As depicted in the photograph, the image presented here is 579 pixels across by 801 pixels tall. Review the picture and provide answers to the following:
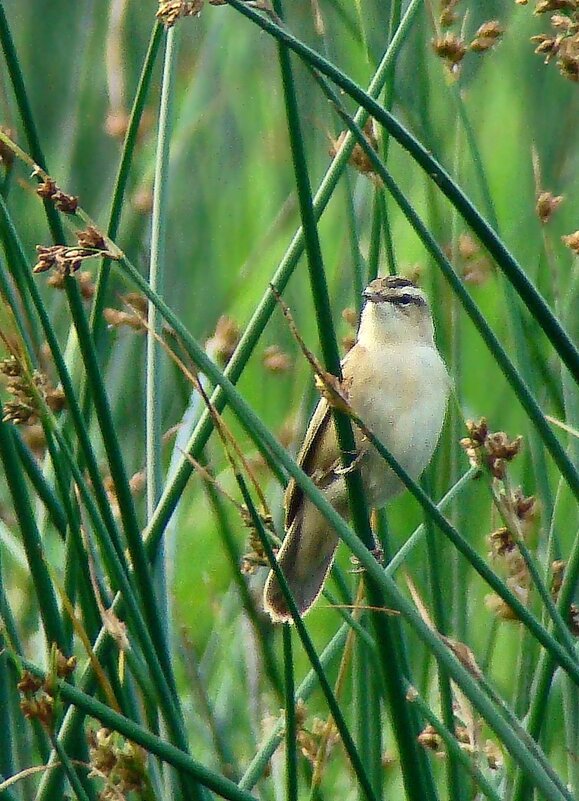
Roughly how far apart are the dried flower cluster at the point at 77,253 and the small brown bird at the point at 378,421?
100cm

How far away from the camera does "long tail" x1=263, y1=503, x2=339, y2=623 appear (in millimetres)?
2553

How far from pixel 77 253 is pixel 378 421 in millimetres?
1179

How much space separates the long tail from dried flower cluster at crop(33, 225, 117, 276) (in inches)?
45.1

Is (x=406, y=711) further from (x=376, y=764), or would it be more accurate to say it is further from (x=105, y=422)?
(x=105, y=422)

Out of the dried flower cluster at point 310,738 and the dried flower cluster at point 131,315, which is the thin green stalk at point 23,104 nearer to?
the dried flower cluster at point 131,315

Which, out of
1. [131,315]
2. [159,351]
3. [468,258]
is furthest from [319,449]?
[159,351]

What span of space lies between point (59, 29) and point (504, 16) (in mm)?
1449

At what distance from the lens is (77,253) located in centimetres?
146

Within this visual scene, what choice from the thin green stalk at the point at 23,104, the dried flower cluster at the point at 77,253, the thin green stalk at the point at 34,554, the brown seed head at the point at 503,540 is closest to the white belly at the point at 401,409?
the brown seed head at the point at 503,540

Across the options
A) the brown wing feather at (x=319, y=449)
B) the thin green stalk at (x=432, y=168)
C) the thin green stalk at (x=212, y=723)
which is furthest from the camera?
the brown wing feather at (x=319, y=449)

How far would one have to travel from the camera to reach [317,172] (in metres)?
3.68

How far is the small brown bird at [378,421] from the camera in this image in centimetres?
247

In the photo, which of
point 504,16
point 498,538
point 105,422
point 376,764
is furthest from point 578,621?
point 504,16

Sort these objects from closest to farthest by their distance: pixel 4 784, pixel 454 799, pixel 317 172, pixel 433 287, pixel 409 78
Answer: pixel 4 784 < pixel 454 799 < pixel 433 287 < pixel 409 78 < pixel 317 172
